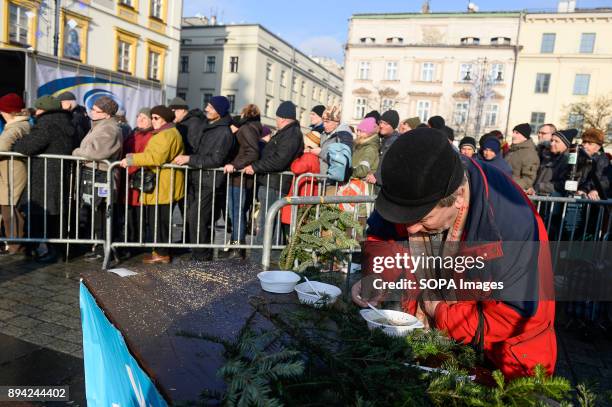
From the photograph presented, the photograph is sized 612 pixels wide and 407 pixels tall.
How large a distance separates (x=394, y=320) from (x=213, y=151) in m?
4.49

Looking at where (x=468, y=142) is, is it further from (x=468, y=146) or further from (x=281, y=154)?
(x=281, y=154)

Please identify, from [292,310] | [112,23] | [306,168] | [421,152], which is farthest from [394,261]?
[112,23]

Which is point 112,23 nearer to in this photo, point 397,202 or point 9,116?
point 9,116

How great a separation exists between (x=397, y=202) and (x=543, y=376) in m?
0.69

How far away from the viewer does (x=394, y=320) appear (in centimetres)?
178

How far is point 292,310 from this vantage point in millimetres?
1854

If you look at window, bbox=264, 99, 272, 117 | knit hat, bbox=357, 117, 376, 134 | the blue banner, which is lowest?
the blue banner

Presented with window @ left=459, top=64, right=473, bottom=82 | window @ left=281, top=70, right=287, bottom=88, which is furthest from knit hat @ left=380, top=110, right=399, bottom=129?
window @ left=281, top=70, right=287, bottom=88

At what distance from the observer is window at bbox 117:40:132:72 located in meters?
26.7

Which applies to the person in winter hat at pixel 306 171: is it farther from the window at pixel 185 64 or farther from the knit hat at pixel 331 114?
the window at pixel 185 64

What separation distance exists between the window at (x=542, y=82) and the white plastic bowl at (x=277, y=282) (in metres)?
48.3

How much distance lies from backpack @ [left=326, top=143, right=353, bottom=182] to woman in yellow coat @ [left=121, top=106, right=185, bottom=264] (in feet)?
6.46

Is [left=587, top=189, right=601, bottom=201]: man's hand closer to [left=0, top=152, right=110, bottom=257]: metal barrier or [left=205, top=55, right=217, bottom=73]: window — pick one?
[left=0, top=152, right=110, bottom=257]: metal barrier

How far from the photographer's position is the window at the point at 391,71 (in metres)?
47.8
